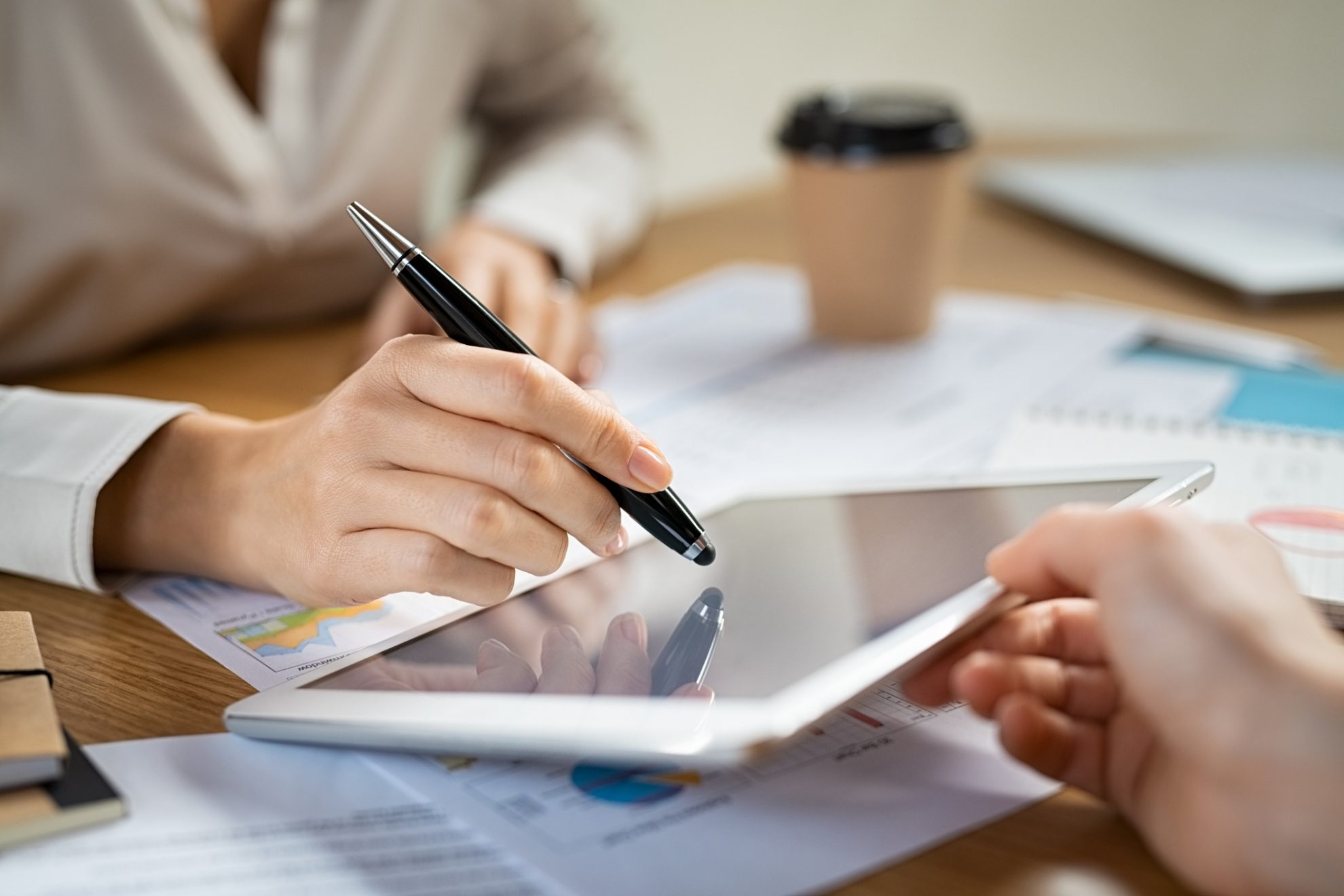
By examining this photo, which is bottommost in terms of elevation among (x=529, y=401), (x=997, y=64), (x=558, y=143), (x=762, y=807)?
(x=762, y=807)

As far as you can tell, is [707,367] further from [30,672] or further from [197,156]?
[30,672]

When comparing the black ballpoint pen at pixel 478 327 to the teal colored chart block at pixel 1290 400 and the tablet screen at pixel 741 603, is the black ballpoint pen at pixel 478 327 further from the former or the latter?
the teal colored chart block at pixel 1290 400

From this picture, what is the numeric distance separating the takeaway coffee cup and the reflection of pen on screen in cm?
39

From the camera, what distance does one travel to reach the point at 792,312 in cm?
84

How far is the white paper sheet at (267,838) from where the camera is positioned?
298mm

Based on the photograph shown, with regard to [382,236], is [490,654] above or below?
below

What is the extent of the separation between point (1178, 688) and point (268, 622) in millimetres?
307

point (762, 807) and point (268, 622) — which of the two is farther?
point (268, 622)

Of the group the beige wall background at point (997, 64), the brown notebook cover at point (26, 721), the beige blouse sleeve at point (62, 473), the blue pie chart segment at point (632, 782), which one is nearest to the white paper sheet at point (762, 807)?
the blue pie chart segment at point (632, 782)

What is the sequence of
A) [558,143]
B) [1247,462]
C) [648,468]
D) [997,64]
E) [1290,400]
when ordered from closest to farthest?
[648,468], [1247,462], [1290,400], [558,143], [997,64]

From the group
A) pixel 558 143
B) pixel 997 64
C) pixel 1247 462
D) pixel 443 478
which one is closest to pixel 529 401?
Result: pixel 443 478

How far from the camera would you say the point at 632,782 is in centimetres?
34

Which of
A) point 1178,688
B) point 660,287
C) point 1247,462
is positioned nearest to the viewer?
point 1178,688

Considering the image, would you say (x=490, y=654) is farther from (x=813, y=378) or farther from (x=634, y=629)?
(x=813, y=378)
